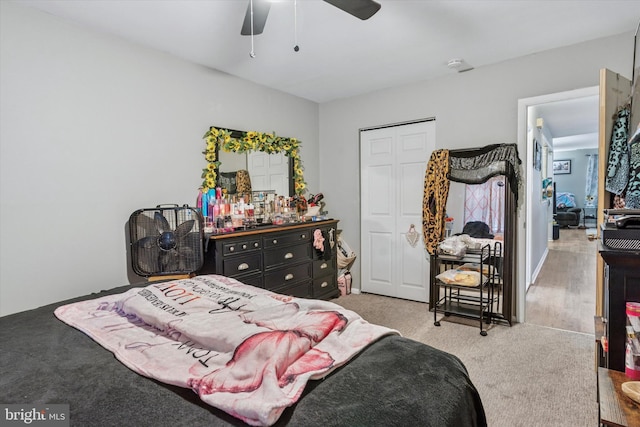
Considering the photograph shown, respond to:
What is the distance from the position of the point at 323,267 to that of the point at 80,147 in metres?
2.62

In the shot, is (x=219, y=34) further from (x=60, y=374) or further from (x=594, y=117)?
(x=594, y=117)

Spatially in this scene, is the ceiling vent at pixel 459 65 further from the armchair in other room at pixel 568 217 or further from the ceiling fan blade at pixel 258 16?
the armchair in other room at pixel 568 217

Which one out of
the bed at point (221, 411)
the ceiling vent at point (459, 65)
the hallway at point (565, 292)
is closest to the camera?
the bed at point (221, 411)

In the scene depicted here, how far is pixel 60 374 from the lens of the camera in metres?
1.04

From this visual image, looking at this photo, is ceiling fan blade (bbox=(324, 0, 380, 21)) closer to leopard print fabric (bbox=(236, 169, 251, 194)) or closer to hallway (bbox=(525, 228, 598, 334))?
leopard print fabric (bbox=(236, 169, 251, 194))

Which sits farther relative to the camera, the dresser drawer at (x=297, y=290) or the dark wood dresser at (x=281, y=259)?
the dresser drawer at (x=297, y=290)

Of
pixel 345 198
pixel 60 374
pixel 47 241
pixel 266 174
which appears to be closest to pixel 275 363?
pixel 60 374

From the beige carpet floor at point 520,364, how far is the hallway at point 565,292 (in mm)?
282

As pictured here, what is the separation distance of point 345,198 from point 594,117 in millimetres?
4325

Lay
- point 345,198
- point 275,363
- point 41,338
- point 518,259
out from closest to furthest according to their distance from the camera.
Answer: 1. point 275,363
2. point 41,338
3. point 518,259
4. point 345,198

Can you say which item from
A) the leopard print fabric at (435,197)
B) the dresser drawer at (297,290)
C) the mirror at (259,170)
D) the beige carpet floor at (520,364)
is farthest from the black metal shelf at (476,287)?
the mirror at (259,170)

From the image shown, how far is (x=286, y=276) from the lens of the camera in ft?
11.7

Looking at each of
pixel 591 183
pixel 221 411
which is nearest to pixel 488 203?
pixel 221 411

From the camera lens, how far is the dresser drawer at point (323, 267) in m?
3.96
